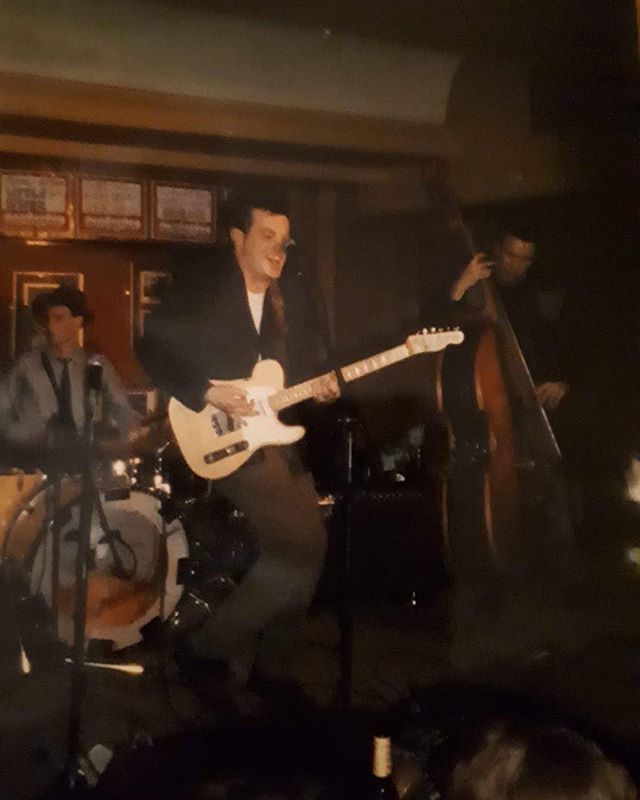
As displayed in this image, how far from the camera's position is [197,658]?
114 centimetres

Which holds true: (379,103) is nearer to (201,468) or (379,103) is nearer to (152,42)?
(152,42)

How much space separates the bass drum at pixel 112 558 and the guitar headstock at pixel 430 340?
398 millimetres

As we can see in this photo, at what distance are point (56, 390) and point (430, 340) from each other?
0.50 metres

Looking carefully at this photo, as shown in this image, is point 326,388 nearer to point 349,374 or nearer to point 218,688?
point 349,374

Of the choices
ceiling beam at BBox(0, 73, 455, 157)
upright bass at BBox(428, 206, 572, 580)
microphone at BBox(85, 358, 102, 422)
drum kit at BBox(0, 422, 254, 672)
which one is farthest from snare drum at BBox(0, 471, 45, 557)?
upright bass at BBox(428, 206, 572, 580)

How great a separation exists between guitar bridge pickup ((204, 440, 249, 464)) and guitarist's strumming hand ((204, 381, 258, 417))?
39 millimetres

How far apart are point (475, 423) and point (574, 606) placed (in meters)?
A: 0.34

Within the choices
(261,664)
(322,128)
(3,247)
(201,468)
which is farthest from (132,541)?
(322,128)

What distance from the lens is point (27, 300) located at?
1074 mm

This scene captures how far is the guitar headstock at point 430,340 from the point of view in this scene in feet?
3.94

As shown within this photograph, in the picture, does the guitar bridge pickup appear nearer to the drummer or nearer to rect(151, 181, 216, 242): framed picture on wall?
the drummer

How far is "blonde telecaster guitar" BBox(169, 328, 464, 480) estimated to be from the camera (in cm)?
112

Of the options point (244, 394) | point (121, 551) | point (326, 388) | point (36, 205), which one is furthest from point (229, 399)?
point (36, 205)

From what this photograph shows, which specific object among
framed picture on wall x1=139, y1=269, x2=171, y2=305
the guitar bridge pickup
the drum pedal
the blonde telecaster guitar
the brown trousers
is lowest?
the brown trousers
